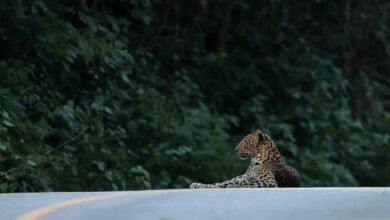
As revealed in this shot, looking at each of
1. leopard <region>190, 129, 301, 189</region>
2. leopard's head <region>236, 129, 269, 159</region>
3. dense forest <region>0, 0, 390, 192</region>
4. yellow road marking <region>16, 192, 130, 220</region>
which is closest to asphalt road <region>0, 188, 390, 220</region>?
yellow road marking <region>16, 192, 130, 220</region>

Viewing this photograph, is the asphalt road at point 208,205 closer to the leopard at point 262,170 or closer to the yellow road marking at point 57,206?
the yellow road marking at point 57,206

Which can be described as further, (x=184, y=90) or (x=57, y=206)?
(x=184, y=90)

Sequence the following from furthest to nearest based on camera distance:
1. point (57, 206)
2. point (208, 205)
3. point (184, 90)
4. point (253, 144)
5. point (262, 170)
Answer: point (184, 90)
point (253, 144)
point (262, 170)
point (208, 205)
point (57, 206)

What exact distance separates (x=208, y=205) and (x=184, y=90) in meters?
10.2

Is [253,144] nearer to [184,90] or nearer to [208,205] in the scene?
[208,205]

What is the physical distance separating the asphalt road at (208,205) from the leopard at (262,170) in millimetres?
1909

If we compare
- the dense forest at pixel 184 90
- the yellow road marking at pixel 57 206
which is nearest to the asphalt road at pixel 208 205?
the yellow road marking at pixel 57 206

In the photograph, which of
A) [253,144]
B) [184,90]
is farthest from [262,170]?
[184,90]

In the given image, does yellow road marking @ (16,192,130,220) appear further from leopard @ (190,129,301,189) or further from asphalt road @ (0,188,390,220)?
leopard @ (190,129,301,189)

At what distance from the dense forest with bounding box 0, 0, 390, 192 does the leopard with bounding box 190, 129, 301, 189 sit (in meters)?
2.01

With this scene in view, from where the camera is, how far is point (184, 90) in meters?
19.3

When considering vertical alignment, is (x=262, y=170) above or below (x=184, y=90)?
above

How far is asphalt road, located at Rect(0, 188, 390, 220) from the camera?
28.0 feet

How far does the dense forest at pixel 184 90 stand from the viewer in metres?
14.8
